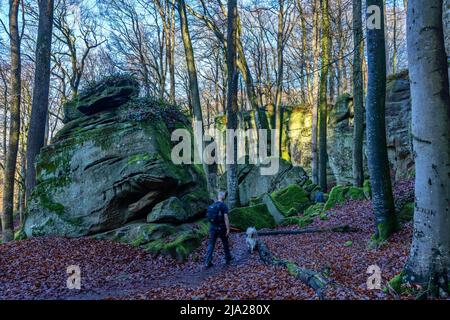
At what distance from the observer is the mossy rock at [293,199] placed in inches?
638

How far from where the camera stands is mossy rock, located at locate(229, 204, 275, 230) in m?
13.1

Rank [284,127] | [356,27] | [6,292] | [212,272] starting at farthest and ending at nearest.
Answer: [284,127], [356,27], [212,272], [6,292]

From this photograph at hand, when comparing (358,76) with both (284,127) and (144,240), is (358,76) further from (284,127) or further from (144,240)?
(284,127)

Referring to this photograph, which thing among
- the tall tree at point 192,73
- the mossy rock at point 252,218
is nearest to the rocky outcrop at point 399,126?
the mossy rock at point 252,218

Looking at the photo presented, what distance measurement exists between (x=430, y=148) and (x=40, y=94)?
1257 centimetres

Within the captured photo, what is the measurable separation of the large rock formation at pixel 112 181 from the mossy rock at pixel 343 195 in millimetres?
5807

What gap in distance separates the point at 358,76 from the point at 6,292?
14471 mm

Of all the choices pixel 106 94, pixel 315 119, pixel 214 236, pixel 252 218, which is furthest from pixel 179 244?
pixel 315 119

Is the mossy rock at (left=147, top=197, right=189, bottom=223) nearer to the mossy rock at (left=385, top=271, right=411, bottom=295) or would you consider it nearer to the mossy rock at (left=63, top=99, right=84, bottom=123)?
the mossy rock at (left=63, top=99, right=84, bottom=123)

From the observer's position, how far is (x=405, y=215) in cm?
910

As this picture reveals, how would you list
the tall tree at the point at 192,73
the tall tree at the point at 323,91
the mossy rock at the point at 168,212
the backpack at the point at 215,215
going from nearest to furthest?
A: the backpack at the point at 215,215, the mossy rock at the point at 168,212, the tall tree at the point at 192,73, the tall tree at the point at 323,91

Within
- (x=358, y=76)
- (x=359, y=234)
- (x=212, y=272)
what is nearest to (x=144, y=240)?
(x=212, y=272)

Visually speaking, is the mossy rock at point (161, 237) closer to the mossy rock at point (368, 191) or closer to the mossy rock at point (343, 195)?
the mossy rock at point (343, 195)

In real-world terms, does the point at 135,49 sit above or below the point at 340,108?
above
